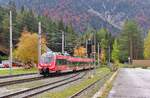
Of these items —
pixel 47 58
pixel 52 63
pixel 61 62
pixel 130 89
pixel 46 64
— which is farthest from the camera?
pixel 61 62

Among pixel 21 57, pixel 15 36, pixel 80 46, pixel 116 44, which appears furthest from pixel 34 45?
pixel 116 44

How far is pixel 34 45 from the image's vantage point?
9994cm

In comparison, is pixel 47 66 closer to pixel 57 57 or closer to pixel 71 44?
pixel 57 57

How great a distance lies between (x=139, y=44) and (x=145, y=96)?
159987 mm

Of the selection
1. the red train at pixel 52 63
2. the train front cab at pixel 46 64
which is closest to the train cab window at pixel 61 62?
the red train at pixel 52 63

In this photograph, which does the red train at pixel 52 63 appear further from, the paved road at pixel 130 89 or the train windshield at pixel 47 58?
the paved road at pixel 130 89

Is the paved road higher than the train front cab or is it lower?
lower

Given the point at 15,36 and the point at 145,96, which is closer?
the point at 145,96

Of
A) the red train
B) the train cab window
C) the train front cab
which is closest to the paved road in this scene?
the train front cab

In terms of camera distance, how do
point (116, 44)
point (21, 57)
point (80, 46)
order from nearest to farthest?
point (21, 57) < point (80, 46) < point (116, 44)

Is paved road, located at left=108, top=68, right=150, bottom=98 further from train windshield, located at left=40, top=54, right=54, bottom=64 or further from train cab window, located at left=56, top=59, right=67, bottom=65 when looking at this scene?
train cab window, located at left=56, top=59, right=67, bottom=65

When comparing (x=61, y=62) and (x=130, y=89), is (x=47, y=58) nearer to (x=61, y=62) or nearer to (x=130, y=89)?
(x=61, y=62)

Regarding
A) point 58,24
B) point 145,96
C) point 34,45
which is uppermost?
point 58,24

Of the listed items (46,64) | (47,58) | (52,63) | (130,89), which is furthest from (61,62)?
(130,89)
